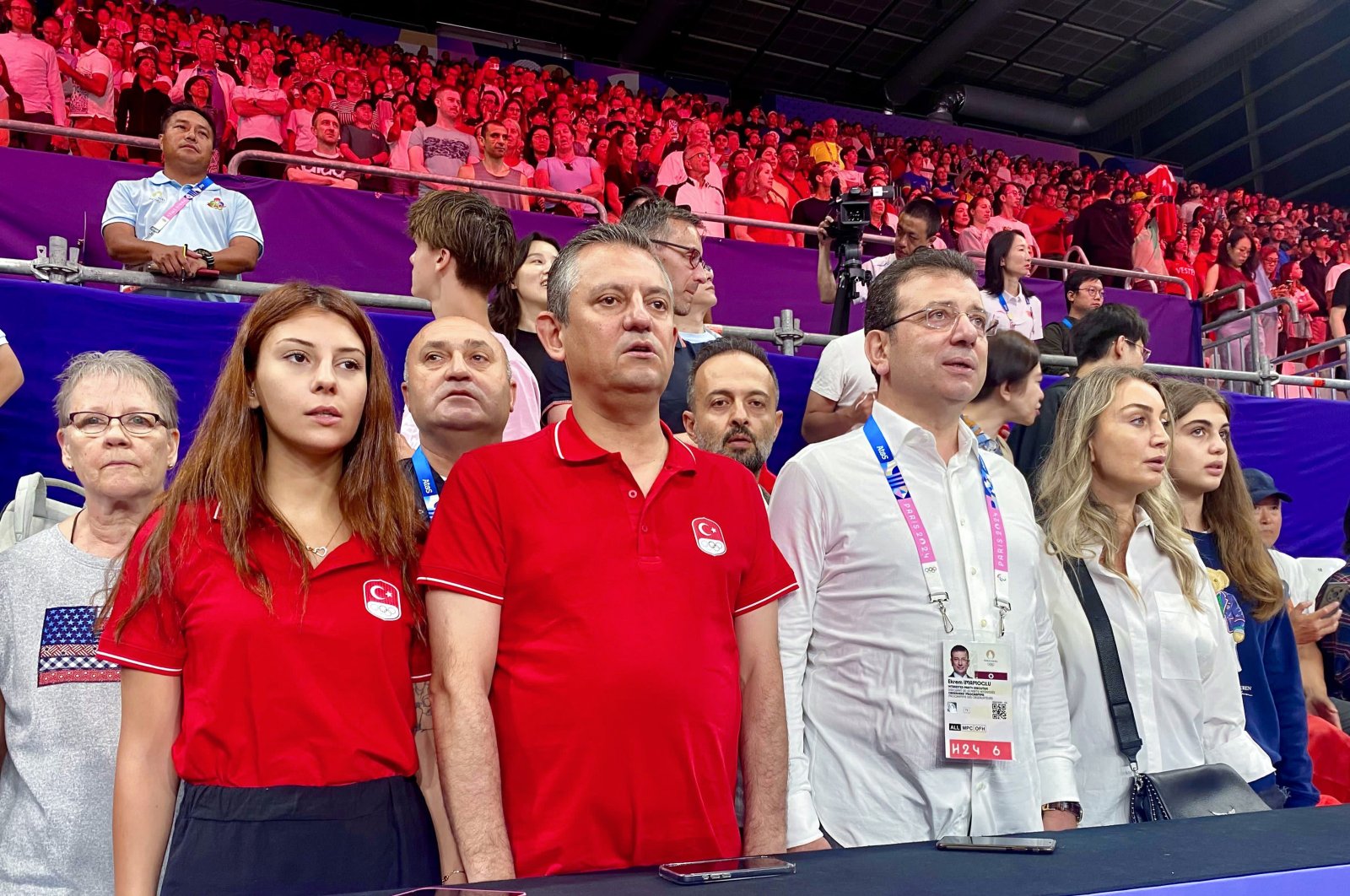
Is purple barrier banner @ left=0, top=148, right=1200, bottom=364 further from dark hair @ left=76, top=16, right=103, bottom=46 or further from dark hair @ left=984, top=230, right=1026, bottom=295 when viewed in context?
dark hair @ left=76, top=16, right=103, bottom=46

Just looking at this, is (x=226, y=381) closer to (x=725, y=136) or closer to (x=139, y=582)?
(x=139, y=582)

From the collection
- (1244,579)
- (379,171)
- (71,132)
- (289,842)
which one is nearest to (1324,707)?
(1244,579)

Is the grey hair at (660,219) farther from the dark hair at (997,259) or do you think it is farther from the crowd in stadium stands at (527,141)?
the dark hair at (997,259)

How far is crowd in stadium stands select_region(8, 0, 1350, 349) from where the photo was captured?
6.41 metres

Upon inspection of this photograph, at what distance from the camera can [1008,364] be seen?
Answer: 323 cm

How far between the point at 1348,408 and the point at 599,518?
5.49 meters

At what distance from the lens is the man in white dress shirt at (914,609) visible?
1.82 meters

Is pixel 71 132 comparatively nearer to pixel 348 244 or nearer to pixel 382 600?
pixel 348 244

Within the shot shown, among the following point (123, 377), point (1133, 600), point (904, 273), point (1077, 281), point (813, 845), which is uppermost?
point (1077, 281)

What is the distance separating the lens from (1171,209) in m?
9.82

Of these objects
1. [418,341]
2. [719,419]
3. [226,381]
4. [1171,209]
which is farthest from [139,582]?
[1171,209]

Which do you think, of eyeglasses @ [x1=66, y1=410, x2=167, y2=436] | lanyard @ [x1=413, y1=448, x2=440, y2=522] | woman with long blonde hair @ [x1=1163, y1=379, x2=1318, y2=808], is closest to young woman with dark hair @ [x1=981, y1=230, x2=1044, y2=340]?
woman with long blonde hair @ [x1=1163, y1=379, x2=1318, y2=808]

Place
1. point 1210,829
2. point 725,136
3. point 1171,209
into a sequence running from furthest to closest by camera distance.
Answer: point 1171,209, point 725,136, point 1210,829

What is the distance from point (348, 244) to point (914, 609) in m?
4.51
